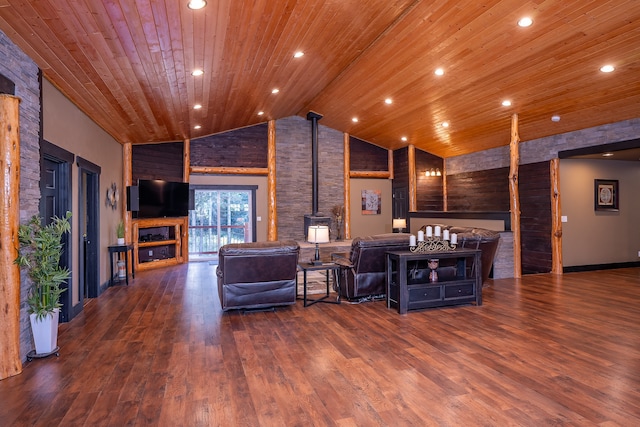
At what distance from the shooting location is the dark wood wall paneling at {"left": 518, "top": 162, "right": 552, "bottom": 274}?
792 centimetres

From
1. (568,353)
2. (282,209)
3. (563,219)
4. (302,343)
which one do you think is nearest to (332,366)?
(302,343)

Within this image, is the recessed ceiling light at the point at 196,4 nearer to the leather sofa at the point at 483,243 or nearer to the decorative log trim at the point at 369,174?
the leather sofa at the point at 483,243

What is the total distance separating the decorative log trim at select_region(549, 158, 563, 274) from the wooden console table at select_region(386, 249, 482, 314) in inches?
135

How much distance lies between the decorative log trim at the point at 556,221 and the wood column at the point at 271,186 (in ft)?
21.6

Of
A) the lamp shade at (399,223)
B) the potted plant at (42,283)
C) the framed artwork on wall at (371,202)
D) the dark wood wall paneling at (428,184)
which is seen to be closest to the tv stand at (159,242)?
the potted plant at (42,283)

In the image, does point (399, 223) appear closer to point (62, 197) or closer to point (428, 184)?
point (428, 184)

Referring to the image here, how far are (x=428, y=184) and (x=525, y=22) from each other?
672cm

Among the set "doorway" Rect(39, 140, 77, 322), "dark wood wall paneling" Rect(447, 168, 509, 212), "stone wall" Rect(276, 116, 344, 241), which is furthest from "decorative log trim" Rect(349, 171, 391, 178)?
"doorway" Rect(39, 140, 77, 322)

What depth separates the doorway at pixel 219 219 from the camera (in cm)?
1033

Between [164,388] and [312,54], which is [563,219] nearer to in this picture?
[312,54]

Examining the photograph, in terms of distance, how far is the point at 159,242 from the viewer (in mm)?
9125

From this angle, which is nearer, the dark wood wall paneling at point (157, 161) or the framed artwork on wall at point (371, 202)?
the dark wood wall paneling at point (157, 161)

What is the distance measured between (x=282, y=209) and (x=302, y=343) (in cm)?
698

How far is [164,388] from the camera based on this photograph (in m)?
2.85
